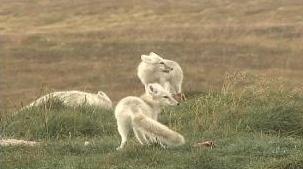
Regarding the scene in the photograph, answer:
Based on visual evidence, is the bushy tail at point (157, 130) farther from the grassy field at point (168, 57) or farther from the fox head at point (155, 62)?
the fox head at point (155, 62)

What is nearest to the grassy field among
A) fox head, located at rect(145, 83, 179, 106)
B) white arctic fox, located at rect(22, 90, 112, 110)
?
white arctic fox, located at rect(22, 90, 112, 110)

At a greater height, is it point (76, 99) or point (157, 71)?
point (157, 71)

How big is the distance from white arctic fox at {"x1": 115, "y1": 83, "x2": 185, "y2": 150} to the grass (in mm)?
184

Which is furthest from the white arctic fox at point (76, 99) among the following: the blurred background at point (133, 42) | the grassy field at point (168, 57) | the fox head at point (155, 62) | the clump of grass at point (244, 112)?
the blurred background at point (133, 42)

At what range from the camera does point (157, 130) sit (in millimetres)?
10344

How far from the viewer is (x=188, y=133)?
13.1 m

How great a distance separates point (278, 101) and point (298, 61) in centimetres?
2785

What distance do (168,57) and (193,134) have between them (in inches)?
1306

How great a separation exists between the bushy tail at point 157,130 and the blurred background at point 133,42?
595 inches

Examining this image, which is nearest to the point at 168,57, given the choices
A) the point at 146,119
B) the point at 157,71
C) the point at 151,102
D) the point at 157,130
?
the point at 157,71

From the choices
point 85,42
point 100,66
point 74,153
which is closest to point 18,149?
point 74,153

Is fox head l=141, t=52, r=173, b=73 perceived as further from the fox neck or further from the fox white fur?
the fox neck

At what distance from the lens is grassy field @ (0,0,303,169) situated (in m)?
10.7

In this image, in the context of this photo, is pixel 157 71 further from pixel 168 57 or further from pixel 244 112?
pixel 168 57
